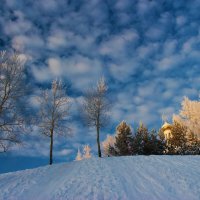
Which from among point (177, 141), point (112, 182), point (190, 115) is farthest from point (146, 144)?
point (112, 182)

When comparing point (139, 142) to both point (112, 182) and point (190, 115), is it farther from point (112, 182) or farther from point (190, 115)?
point (112, 182)

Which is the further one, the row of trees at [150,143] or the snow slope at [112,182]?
the row of trees at [150,143]

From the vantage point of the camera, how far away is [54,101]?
34.4m

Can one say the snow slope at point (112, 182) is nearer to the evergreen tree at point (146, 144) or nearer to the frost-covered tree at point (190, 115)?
the evergreen tree at point (146, 144)

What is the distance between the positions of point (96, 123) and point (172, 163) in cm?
1412

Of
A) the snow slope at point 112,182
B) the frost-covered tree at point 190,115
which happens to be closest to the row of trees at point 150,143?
the frost-covered tree at point 190,115

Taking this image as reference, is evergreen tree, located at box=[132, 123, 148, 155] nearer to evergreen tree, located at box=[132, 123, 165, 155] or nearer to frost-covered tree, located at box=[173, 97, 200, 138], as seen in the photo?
evergreen tree, located at box=[132, 123, 165, 155]

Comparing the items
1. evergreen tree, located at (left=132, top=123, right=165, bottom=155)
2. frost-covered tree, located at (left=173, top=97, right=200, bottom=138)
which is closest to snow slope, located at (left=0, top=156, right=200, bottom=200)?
evergreen tree, located at (left=132, top=123, right=165, bottom=155)

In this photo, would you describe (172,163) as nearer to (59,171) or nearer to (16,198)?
(59,171)

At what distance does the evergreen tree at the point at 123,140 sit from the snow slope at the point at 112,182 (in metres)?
17.7

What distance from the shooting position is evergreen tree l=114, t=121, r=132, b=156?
4262 cm

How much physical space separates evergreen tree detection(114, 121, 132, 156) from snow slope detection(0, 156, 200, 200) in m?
17.7

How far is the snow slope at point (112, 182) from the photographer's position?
52.4 ft

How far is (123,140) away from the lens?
141ft
